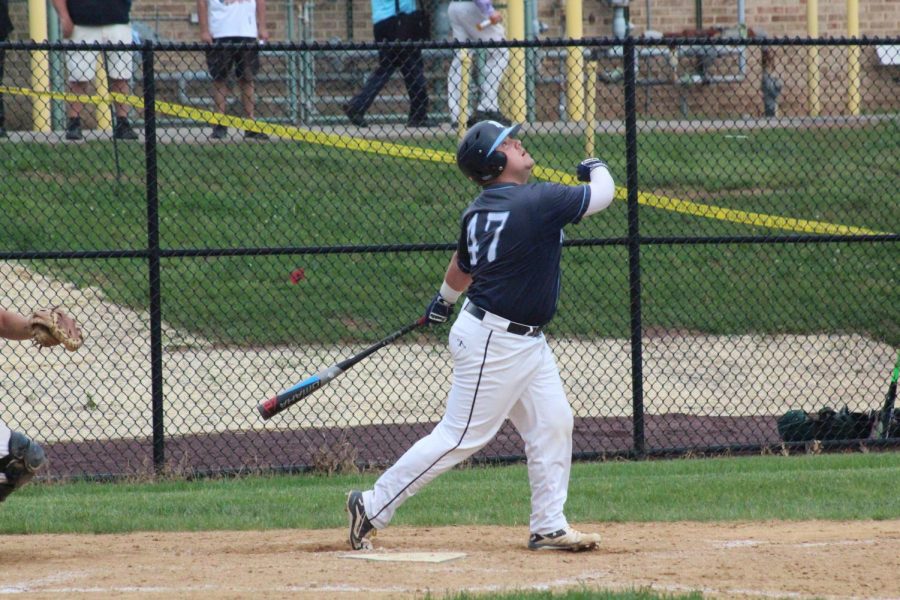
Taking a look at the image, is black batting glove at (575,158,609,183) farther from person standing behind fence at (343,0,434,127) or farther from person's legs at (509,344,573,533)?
person standing behind fence at (343,0,434,127)

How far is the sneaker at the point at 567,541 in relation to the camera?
608 centimetres

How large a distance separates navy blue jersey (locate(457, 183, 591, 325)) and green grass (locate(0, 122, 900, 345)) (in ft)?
21.2

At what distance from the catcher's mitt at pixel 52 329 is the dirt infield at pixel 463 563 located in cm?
96

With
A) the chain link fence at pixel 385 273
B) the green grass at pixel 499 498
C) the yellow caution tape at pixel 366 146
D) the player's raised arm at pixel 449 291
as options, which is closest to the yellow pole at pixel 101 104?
the chain link fence at pixel 385 273

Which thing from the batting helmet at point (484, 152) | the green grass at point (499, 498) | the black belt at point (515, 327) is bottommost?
the green grass at point (499, 498)

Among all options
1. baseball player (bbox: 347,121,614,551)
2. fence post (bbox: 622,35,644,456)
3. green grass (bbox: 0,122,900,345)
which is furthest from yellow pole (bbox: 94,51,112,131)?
baseball player (bbox: 347,121,614,551)

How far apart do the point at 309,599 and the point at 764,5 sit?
646 inches

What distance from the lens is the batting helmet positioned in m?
5.99

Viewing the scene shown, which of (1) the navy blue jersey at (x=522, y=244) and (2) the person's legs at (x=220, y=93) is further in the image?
(2) the person's legs at (x=220, y=93)

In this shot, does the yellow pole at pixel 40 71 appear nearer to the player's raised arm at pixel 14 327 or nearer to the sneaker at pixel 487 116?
the sneaker at pixel 487 116

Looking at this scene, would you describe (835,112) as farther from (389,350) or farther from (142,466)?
(142,466)

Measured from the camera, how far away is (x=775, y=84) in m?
17.5

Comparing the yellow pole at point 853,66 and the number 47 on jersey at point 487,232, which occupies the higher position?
the yellow pole at point 853,66

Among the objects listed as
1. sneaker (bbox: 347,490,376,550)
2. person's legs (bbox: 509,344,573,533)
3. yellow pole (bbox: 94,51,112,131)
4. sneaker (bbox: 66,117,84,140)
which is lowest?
sneaker (bbox: 347,490,376,550)
